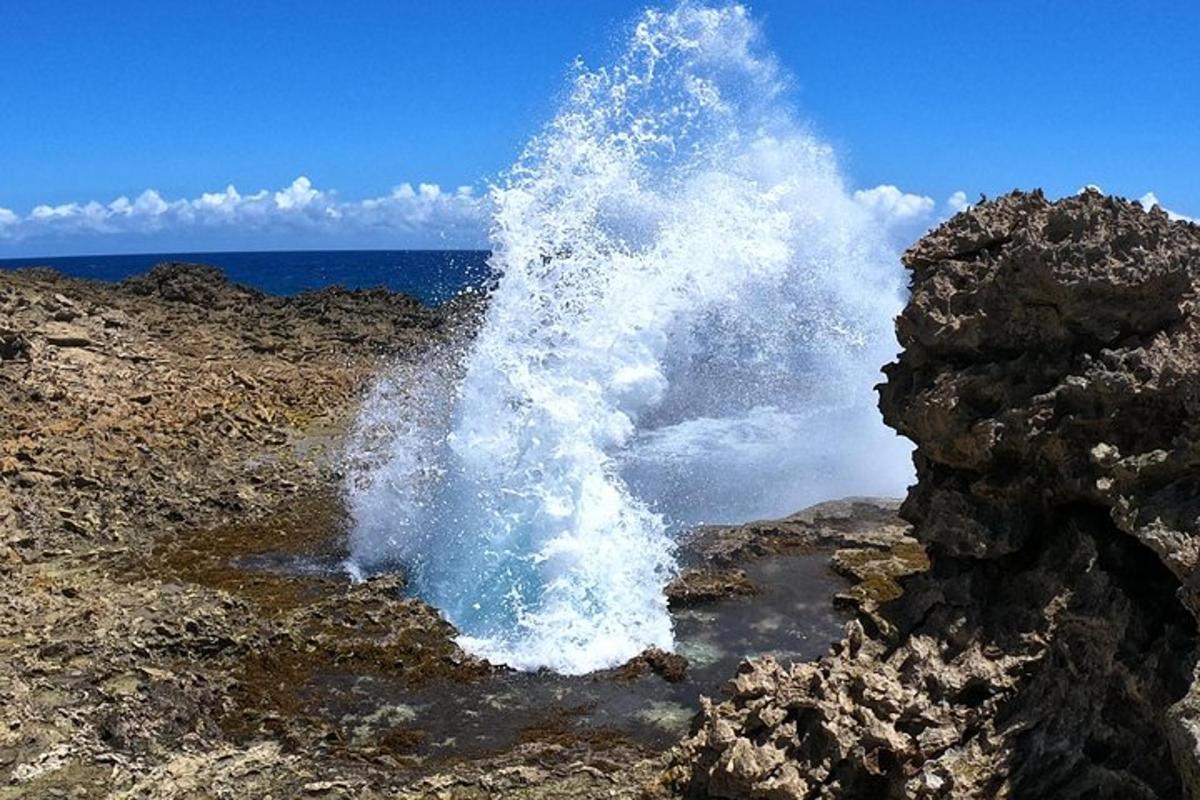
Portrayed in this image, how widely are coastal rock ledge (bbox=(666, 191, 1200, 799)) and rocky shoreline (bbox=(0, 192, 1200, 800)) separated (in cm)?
2

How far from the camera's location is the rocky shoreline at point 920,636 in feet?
19.5

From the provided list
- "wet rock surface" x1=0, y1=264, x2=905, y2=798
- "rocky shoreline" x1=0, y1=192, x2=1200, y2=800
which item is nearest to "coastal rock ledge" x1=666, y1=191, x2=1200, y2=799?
"rocky shoreline" x1=0, y1=192, x2=1200, y2=800

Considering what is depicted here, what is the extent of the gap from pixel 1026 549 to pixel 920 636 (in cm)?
94

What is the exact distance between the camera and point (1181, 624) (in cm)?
580

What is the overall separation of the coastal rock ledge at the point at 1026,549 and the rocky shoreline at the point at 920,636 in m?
0.02

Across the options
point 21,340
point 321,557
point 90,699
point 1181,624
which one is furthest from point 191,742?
point 21,340

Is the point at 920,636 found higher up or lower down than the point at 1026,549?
lower down

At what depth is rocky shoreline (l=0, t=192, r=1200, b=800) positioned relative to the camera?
5949mm

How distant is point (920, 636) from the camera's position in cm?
723

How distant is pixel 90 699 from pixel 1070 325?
316 inches

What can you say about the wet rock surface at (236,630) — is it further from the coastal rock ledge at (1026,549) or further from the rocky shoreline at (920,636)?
the coastal rock ledge at (1026,549)

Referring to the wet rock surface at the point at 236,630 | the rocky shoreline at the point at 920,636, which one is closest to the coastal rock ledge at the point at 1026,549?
the rocky shoreline at the point at 920,636

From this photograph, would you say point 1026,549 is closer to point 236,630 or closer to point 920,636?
point 920,636

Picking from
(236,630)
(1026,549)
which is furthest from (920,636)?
(236,630)
